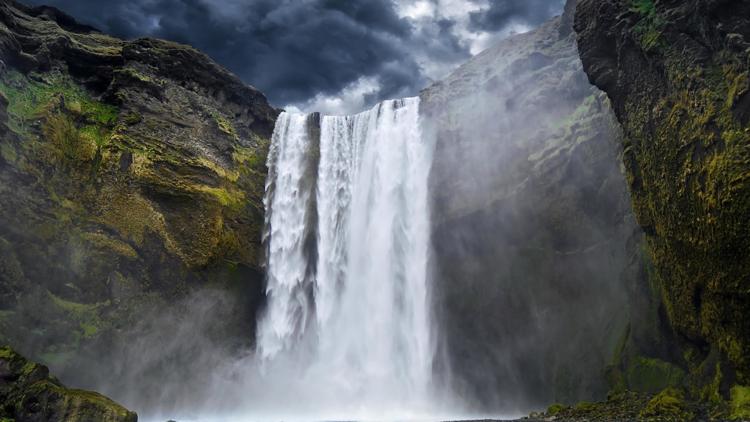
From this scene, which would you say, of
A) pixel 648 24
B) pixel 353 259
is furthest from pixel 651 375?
pixel 353 259

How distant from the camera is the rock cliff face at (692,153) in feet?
46.5

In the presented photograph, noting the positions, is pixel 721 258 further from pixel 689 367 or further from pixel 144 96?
pixel 144 96

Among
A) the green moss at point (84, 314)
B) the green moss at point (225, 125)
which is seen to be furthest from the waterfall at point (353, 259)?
the green moss at point (84, 314)

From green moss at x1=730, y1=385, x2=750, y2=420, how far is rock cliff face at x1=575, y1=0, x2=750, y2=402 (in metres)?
0.33

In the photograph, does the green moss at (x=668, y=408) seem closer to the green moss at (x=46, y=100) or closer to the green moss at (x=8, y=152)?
the green moss at (x=8, y=152)

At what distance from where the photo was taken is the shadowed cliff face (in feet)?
85.4

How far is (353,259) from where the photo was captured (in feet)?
105

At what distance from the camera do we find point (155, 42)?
33594mm

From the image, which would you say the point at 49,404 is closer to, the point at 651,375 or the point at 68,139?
the point at 68,139

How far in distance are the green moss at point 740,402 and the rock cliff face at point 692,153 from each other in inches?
12.9

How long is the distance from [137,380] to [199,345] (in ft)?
11.1

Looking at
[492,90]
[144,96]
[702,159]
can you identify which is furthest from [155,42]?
[702,159]

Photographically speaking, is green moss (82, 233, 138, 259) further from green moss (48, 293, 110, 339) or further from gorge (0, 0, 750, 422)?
green moss (48, 293, 110, 339)

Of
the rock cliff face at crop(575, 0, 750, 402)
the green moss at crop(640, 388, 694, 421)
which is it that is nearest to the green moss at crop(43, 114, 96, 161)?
the rock cliff face at crop(575, 0, 750, 402)
